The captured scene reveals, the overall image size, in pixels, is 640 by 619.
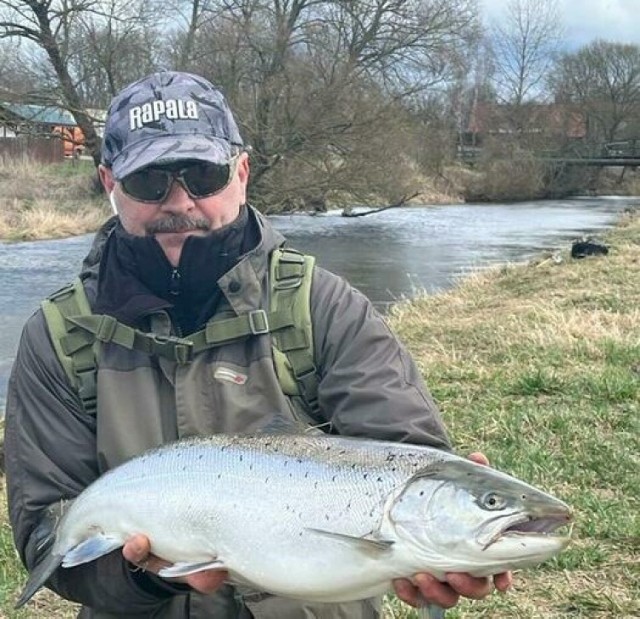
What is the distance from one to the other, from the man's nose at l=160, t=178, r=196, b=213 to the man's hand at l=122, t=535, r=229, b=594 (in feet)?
2.56

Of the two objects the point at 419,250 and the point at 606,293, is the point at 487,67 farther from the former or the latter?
the point at 606,293

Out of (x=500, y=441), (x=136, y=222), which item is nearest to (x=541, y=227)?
(x=500, y=441)

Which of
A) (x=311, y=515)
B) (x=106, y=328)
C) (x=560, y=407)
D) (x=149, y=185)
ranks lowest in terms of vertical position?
(x=560, y=407)

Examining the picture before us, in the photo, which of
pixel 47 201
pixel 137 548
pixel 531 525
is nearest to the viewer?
pixel 531 525

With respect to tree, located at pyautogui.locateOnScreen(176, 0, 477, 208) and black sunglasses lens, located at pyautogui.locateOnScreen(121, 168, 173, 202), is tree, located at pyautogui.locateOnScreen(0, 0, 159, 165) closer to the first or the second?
tree, located at pyautogui.locateOnScreen(176, 0, 477, 208)

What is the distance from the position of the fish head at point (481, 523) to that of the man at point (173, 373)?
12.8 inches

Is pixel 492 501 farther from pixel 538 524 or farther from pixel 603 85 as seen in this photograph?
pixel 603 85

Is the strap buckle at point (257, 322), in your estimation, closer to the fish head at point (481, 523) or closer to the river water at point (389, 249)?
the fish head at point (481, 523)

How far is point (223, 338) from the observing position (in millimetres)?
2176

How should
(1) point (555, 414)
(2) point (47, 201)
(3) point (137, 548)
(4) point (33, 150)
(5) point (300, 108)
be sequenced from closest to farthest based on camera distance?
(3) point (137, 548), (1) point (555, 414), (5) point (300, 108), (2) point (47, 201), (4) point (33, 150)

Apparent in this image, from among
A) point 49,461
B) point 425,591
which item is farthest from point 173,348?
point 425,591

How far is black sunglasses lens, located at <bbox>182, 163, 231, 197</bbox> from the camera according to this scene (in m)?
2.29

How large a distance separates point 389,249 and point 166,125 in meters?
19.7

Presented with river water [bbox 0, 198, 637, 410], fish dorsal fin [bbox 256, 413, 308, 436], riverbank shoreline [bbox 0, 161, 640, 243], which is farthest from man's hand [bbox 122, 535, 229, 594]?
riverbank shoreline [bbox 0, 161, 640, 243]
